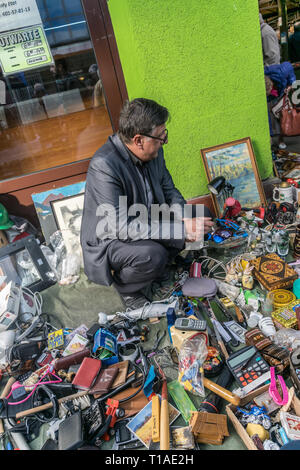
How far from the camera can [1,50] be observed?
2994mm

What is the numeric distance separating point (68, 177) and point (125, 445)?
2660mm

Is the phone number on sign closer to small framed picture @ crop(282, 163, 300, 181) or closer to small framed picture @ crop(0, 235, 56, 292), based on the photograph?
small framed picture @ crop(0, 235, 56, 292)

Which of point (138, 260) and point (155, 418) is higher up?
point (138, 260)

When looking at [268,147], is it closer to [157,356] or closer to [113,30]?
[113,30]

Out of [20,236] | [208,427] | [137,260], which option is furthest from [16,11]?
[208,427]

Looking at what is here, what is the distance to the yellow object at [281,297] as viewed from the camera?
2.18 meters

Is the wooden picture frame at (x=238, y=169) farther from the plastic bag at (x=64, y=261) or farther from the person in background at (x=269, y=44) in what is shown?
the person in background at (x=269, y=44)

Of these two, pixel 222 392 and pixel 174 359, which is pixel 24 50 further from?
pixel 222 392

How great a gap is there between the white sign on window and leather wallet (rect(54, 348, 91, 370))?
9.63ft

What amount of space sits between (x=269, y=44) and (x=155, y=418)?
4.67 m

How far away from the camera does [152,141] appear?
2.23 metres

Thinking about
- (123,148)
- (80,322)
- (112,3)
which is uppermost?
(112,3)

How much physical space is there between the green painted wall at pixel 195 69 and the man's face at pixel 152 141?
1.02 metres

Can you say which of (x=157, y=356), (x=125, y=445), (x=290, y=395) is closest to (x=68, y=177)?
(x=157, y=356)
